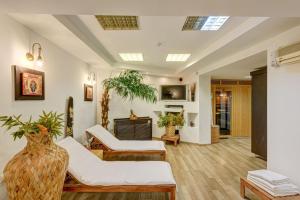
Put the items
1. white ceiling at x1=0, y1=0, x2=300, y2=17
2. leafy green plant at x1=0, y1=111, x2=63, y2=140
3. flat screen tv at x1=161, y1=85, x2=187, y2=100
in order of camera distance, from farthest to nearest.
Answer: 1. flat screen tv at x1=161, y1=85, x2=187, y2=100
2. leafy green plant at x1=0, y1=111, x2=63, y2=140
3. white ceiling at x1=0, y1=0, x2=300, y2=17

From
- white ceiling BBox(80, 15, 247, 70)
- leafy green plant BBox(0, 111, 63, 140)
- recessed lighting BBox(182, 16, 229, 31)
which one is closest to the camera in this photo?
leafy green plant BBox(0, 111, 63, 140)

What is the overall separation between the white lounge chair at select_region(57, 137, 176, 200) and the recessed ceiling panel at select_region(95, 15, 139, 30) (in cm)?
197

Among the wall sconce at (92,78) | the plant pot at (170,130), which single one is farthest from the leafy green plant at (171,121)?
the wall sconce at (92,78)

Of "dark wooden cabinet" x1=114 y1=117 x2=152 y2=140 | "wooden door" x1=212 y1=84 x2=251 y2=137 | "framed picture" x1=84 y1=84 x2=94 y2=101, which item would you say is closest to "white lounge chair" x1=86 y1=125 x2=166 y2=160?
"framed picture" x1=84 y1=84 x2=94 y2=101

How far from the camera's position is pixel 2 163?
252 cm

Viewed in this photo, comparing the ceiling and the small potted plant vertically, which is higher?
the ceiling

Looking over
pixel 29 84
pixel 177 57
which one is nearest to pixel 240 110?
pixel 177 57

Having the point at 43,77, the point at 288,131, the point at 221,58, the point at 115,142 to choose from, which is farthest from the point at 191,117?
the point at 43,77

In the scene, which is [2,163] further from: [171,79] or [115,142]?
[171,79]

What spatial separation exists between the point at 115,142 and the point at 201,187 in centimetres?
216

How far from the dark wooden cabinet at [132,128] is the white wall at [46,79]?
110 cm

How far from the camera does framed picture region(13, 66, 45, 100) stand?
2.75 metres

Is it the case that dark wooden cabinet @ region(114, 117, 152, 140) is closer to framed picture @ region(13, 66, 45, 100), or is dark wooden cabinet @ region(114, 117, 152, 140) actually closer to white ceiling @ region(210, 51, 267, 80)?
white ceiling @ region(210, 51, 267, 80)

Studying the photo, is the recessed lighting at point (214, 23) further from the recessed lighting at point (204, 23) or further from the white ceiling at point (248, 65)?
the white ceiling at point (248, 65)
